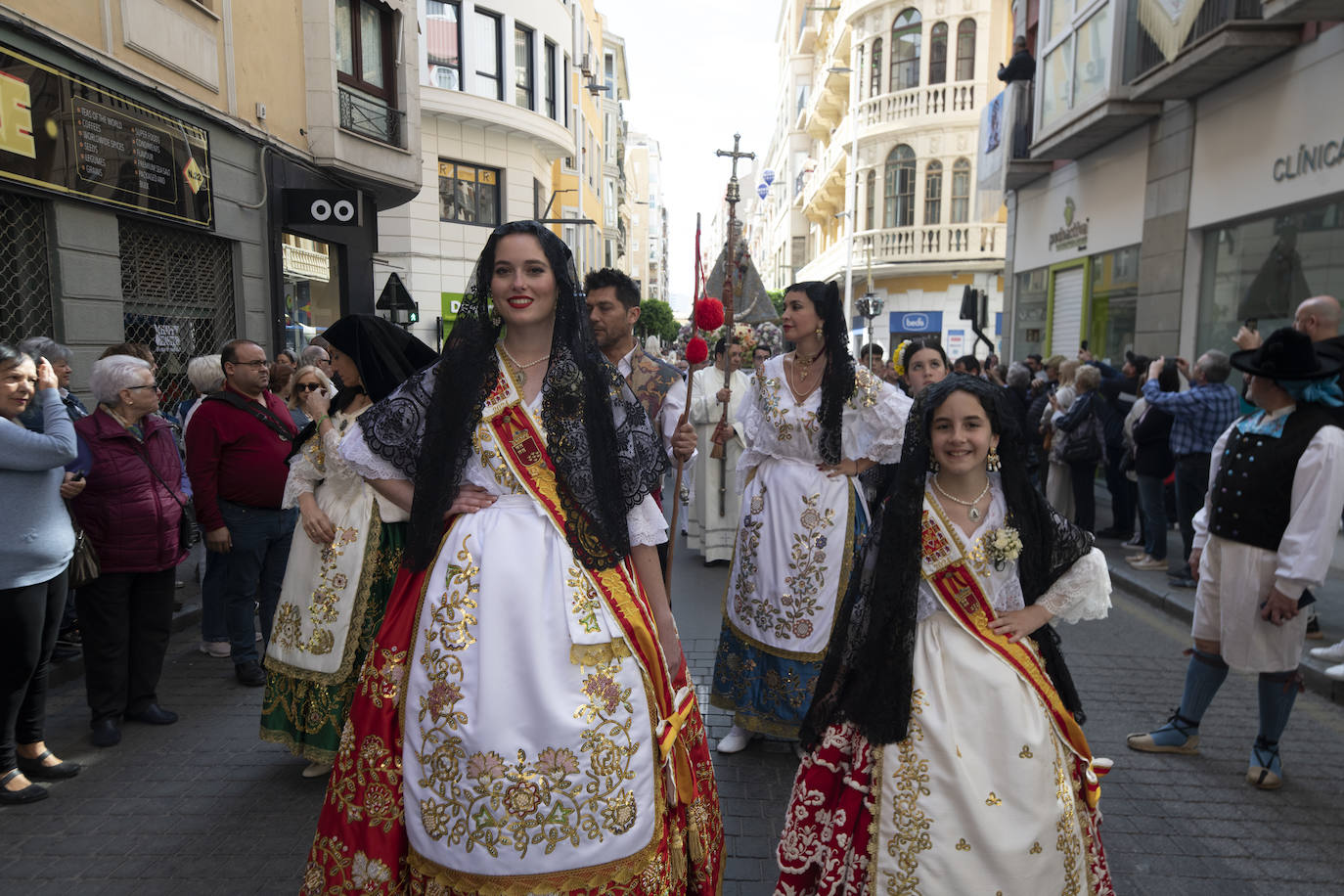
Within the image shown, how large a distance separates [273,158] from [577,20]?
82.8 ft

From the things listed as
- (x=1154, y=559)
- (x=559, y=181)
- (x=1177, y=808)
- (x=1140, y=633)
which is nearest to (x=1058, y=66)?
(x=1154, y=559)

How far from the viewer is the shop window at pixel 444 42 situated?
24031 millimetres

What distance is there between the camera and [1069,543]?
9.39 ft

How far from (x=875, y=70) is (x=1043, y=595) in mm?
31537

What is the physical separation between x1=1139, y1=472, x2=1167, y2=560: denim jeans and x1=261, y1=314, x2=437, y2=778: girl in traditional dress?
7275 mm

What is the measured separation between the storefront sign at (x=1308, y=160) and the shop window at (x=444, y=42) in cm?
2014

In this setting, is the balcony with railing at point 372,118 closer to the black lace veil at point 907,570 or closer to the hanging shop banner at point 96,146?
the hanging shop banner at point 96,146

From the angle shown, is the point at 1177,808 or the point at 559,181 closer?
the point at 1177,808

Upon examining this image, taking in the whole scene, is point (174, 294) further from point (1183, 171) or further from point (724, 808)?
point (1183, 171)

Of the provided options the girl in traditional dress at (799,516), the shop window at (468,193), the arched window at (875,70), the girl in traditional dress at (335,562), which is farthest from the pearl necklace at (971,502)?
the arched window at (875,70)

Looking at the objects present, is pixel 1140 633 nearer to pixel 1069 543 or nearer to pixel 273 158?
pixel 1069 543

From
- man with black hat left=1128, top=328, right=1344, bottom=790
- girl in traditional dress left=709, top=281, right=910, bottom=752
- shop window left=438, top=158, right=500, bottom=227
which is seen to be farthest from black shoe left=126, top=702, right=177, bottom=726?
shop window left=438, top=158, right=500, bottom=227

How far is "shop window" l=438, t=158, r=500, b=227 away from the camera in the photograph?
24.6 metres

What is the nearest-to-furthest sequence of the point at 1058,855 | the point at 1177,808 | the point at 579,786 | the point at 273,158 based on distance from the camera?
the point at 579,786 < the point at 1058,855 < the point at 1177,808 < the point at 273,158
